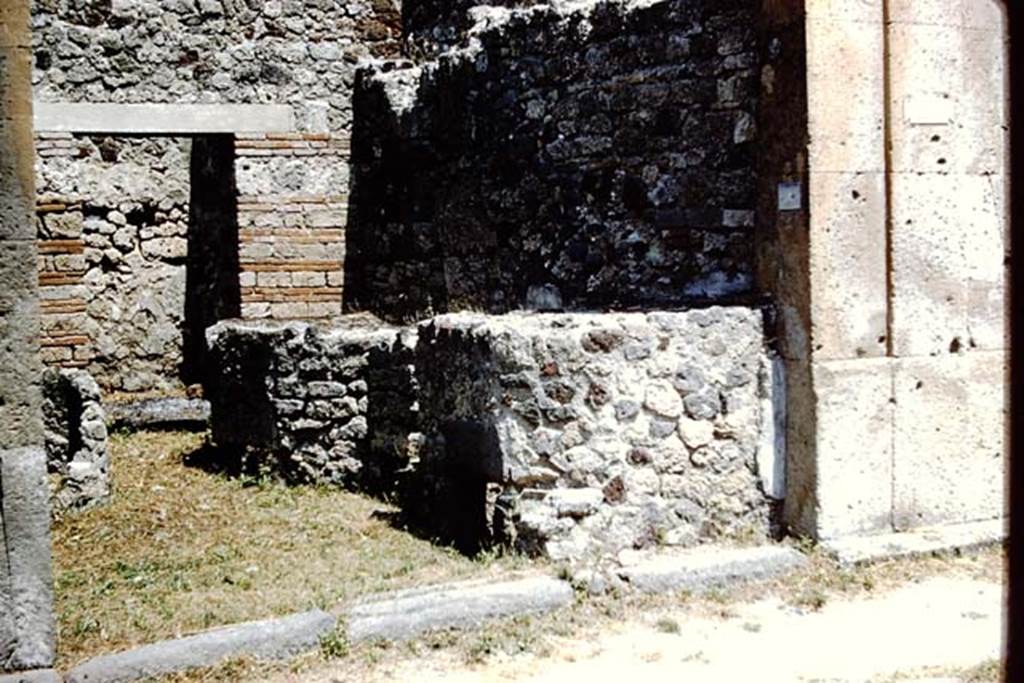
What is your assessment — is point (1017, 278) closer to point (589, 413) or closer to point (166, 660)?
point (166, 660)

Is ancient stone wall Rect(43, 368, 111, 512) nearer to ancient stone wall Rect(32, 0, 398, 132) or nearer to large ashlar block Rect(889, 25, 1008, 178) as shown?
ancient stone wall Rect(32, 0, 398, 132)

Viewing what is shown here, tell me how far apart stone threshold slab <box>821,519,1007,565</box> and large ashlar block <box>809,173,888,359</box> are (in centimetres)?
99

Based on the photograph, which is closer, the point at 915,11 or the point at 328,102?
the point at 915,11

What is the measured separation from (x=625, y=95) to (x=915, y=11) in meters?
1.74

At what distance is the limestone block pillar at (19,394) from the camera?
429 centimetres

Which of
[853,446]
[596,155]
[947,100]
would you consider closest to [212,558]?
[596,155]

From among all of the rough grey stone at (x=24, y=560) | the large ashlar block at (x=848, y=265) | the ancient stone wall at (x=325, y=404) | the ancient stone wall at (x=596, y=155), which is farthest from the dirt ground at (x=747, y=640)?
the ancient stone wall at (x=325, y=404)

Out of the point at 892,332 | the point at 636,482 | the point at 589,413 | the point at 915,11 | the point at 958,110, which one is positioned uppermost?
the point at 915,11

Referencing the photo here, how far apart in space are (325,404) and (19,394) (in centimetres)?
391

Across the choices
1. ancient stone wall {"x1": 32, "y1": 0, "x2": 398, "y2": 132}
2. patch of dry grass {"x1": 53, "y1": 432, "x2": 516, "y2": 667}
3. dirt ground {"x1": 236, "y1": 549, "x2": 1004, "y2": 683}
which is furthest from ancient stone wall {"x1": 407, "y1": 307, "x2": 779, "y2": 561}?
ancient stone wall {"x1": 32, "y1": 0, "x2": 398, "y2": 132}

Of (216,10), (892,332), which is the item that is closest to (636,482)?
(892,332)

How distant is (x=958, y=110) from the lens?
248 inches

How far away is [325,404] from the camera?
323 inches

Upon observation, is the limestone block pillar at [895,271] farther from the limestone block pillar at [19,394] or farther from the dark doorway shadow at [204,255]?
the dark doorway shadow at [204,255]
